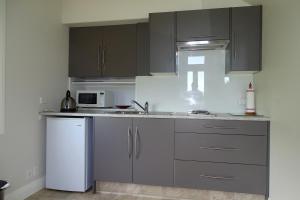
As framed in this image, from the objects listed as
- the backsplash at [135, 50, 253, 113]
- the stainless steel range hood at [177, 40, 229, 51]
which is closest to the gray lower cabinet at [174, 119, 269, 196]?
the backsplash at [135, 50, 253, 113]

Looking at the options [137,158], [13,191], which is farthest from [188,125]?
[13,191]

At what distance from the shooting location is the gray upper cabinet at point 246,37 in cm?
265

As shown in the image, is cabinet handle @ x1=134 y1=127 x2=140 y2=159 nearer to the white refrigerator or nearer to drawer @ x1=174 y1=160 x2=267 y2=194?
drawer @ x1=174 y1=160 x2=267 y2=194

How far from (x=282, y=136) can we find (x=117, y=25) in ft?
7.86

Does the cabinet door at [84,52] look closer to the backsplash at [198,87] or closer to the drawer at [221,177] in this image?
the backsplash at [198,87]

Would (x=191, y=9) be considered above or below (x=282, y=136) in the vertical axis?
above

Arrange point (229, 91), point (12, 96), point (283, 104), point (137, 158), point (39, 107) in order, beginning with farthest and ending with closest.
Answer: point (229, 91), point (39, 107), point (137, 158), point (12, 96), point (283, 104)

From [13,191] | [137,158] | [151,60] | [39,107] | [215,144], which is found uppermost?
[151,60]

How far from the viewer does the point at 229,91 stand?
3.10 m

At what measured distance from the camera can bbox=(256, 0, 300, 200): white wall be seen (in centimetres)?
175

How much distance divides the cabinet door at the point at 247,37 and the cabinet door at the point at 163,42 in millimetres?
685

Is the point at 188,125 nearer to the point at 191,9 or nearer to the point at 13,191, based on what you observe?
the point at 191,9

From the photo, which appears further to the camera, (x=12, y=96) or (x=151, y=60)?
(x=151, y=60)

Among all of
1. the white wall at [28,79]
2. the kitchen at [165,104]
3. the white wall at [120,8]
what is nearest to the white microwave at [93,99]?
the kitchen at [165,104]
